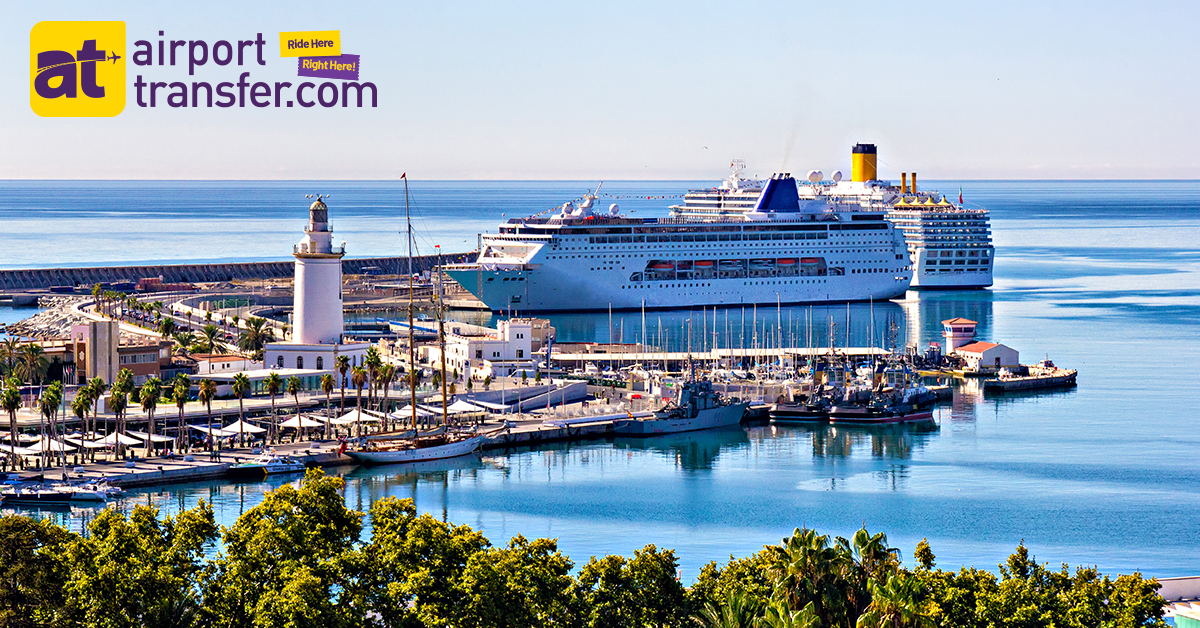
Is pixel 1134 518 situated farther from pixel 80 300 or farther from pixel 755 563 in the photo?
pixel 80 300

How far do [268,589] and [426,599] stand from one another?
1906 mm

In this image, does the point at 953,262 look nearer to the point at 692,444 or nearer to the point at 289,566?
the point at 692,444

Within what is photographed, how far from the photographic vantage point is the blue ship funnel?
8550cm

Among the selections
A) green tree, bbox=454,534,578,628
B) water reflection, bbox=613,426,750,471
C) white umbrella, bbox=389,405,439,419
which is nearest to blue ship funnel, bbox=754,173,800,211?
water reflection, bbox=613,426,750,471

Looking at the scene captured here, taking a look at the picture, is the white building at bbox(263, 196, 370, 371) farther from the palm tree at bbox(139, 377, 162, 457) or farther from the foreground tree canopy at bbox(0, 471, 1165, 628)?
the foreground tree canopy at bbox(0, 471, 1165, 628)

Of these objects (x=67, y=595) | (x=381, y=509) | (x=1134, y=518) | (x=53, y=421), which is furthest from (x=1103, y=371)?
(x=67, y=595)

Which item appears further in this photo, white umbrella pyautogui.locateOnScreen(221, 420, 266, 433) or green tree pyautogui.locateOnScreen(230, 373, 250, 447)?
white umbrella pyautogui.locateOnScreen(221, 420, 266, 433)

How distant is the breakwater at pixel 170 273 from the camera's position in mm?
83375

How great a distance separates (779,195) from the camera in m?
85.8

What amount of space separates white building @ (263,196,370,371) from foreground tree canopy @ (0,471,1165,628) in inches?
946

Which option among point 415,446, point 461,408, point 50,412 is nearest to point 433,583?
point 50,412

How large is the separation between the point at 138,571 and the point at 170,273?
71.0 m

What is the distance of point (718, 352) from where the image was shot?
2291 inches

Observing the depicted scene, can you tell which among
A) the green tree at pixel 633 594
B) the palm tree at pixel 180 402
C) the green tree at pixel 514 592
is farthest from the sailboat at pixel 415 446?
the green tree at pixel 633 594
